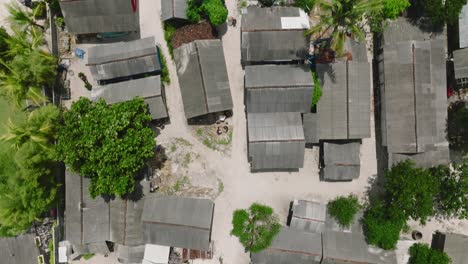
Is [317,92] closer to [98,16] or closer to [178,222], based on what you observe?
[178,222]

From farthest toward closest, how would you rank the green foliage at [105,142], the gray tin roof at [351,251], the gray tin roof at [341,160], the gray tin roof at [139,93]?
the gray tin roof at [139,93], the gray tin roof at [341,160], the gray tin roof at [351,251], the green foliage at [105,142]

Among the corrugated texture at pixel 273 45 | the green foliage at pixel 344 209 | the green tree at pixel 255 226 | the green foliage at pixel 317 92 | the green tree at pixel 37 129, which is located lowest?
the green tree at pixel 255 226

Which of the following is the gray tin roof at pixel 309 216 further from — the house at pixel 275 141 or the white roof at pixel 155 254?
the white roof at pixel 155 254

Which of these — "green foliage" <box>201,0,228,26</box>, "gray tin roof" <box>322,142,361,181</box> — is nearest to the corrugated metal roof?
"green foliage" <box>201,0,228,26</box>

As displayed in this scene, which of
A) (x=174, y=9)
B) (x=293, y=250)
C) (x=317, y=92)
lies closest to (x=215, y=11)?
(x=174, y=9)

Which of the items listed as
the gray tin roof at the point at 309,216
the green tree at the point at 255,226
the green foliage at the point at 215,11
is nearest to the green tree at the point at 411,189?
the gray tin roof at the point at 309,216

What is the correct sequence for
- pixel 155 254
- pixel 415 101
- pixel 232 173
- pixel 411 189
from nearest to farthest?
pixel 411 189 → pixel 415 101 → pixel 155 254 → pixel 232 173

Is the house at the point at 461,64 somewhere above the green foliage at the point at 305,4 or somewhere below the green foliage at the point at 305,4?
below
